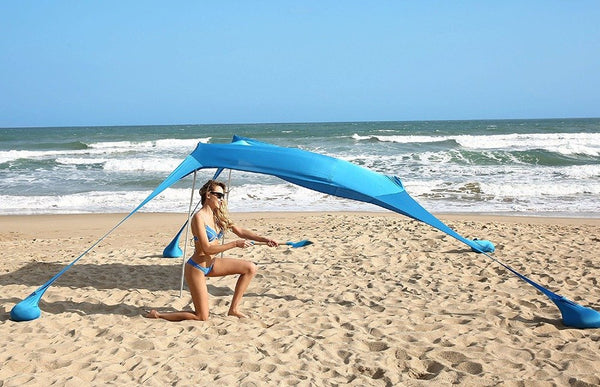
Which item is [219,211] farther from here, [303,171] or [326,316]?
[326,316]

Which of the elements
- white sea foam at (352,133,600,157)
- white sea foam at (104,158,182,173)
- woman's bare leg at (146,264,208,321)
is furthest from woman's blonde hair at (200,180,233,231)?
white sea foam at (352,133,600,157)

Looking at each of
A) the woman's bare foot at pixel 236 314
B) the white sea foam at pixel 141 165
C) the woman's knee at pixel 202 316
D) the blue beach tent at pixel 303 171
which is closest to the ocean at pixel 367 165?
the white sea foam at pixel 141 165

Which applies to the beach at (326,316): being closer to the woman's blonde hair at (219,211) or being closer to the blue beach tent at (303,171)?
the blue beach tent at (303,171)

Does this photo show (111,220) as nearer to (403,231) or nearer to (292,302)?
(403,231)

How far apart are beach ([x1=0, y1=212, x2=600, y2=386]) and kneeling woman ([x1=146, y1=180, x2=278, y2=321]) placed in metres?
0.15

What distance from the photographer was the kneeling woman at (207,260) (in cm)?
491

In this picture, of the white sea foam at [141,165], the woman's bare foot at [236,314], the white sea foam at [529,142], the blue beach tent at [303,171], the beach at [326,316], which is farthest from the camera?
the white sea foam at [529,142]

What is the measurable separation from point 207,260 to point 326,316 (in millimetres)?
1096

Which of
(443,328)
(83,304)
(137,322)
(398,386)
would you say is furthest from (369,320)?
(83,304)

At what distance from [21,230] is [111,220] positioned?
5.40 feet

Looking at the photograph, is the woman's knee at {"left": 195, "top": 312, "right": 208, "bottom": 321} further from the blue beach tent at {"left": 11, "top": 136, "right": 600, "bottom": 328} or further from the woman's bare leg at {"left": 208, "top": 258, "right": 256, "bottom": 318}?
the blue beach tent at {"left": 11, "top": 136, "right": 600, "bottom": 328}

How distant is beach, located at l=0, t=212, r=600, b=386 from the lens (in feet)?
13.0

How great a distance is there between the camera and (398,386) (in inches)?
148

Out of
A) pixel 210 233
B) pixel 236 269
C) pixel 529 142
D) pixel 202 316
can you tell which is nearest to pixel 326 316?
pixel 236 269
